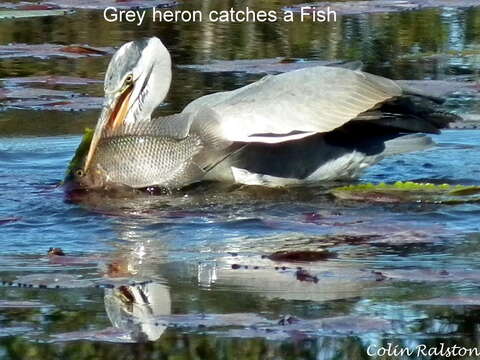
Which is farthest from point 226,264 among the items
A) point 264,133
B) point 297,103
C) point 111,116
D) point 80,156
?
point 111,116

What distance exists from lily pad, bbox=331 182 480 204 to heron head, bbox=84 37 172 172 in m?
1.19

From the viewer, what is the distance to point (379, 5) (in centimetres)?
1238

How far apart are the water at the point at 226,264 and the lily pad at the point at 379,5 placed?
3524 millimetres

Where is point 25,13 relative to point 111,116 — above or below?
below

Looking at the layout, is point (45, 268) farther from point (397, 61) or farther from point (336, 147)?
point (397, 61)

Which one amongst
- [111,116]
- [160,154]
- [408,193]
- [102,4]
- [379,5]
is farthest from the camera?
[102,4]

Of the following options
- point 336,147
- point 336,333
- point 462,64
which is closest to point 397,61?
point 462,64

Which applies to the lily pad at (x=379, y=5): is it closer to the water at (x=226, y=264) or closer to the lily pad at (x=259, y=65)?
the lily pad at (x=259, y=65)

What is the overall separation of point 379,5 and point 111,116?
19.2 ft

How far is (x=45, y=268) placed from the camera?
5.09 meters

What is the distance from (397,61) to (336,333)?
5882mm

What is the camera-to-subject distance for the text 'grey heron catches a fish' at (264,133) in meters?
6.47

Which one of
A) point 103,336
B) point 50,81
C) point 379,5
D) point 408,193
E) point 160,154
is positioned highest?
point 103,336

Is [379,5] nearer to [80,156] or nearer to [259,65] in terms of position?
[259,65]
